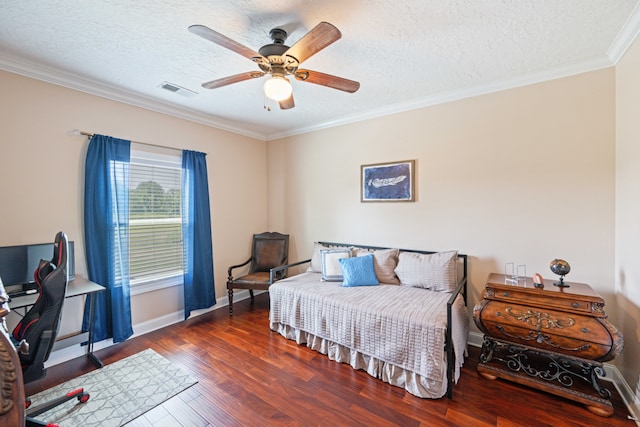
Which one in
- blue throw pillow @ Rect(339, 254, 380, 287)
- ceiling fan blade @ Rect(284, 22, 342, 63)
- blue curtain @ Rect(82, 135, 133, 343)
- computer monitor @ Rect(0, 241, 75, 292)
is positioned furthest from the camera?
blue throw pillow @ Rect(339, 254, 380, 287)

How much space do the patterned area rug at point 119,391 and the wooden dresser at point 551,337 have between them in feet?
8.34

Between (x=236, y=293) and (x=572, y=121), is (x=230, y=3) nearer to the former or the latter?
(x=572, y=121)

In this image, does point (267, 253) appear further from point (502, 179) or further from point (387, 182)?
point (502, 179)

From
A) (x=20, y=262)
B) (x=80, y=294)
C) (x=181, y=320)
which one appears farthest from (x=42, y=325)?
(x=181, y=320)

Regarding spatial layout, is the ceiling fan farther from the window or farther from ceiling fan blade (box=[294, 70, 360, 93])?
the window

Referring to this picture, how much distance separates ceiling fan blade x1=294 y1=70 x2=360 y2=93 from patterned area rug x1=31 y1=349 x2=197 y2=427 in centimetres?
256

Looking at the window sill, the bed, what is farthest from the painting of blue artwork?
the window sill

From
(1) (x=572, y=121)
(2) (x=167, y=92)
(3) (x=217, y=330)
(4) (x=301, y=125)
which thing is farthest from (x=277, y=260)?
(1) (x=572, y=121)

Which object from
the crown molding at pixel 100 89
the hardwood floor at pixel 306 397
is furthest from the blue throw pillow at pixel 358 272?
the crown molding at pixel 100 89

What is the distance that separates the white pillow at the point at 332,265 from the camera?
125 inches

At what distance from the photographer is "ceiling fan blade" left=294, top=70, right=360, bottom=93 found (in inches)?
74.7

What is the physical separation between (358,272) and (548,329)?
162cm

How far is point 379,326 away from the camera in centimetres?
227

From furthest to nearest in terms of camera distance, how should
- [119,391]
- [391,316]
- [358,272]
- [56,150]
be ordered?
[358,272] < [56,150] < [391,316] < [119,391]
